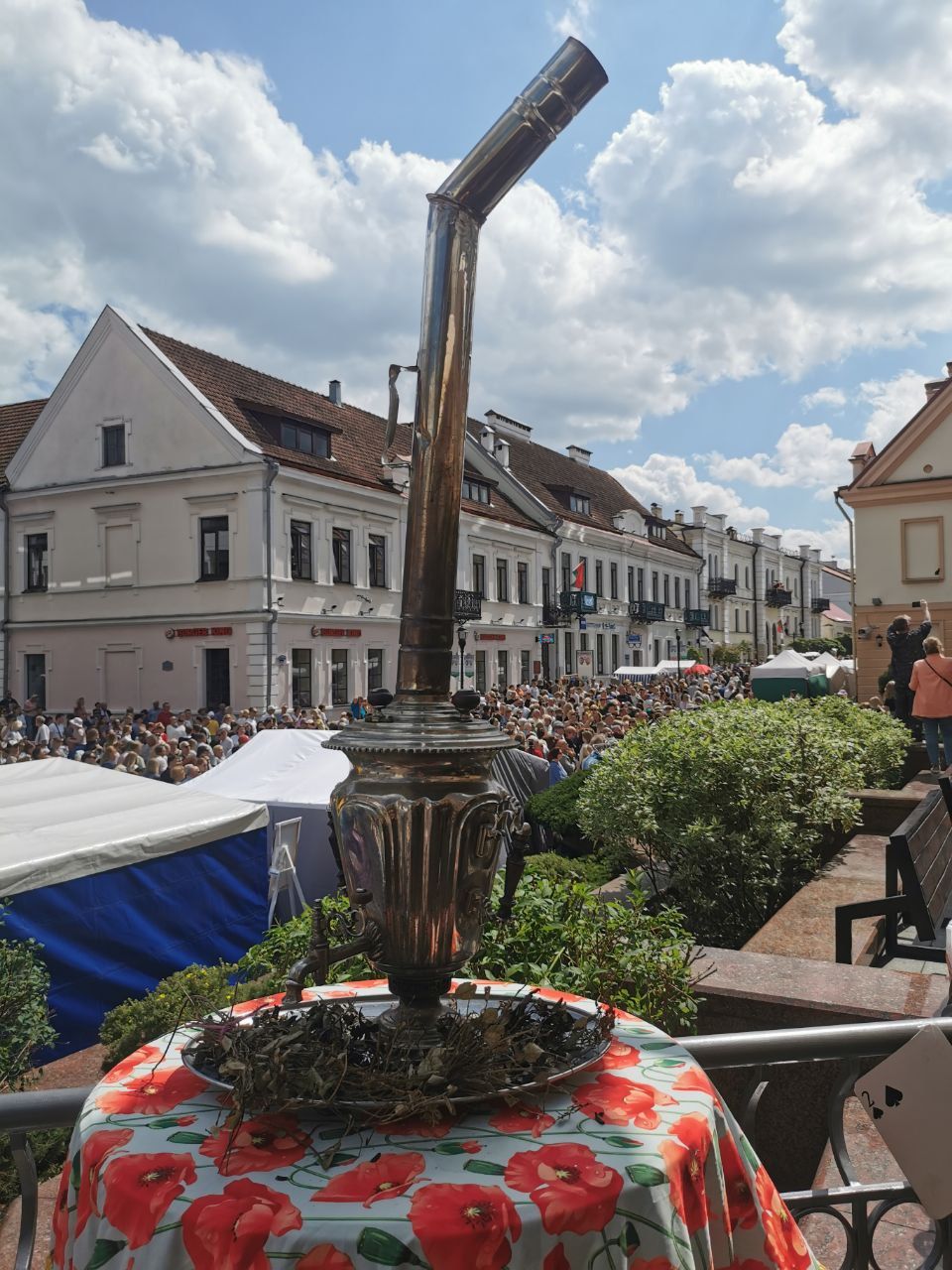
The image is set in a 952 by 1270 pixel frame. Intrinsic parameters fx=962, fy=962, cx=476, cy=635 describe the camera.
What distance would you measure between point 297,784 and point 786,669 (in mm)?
21404

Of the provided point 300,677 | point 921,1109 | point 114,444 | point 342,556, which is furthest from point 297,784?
point 114,444

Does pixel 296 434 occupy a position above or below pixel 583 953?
above

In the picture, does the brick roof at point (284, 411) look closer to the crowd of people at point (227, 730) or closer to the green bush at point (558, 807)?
the crowd of people at point (227, 730)

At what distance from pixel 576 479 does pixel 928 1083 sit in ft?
169

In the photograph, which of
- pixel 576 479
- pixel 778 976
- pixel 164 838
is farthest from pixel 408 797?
pixel 576 479

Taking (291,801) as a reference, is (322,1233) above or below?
above

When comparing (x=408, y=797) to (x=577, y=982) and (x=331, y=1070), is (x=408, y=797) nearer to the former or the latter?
(x=331, y=1070)

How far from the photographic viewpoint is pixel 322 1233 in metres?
1.37

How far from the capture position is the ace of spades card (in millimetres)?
2045

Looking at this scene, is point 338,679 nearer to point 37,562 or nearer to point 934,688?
point 37,562

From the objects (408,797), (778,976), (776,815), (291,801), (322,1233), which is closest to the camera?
(322,1233)

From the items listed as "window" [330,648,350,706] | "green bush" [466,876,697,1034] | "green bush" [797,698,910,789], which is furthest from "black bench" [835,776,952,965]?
"window" [330,648,350,706]

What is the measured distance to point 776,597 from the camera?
244ft

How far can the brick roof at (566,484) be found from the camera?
4647cm
